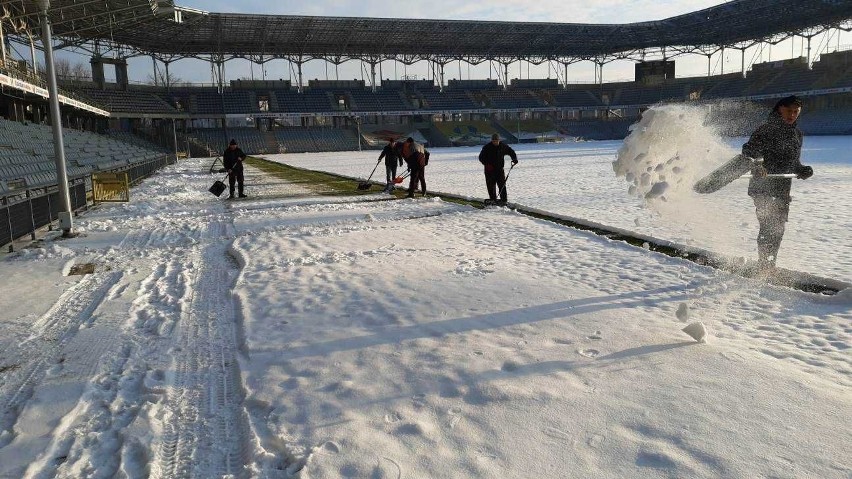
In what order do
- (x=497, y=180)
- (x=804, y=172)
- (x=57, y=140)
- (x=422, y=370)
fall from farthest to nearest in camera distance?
(x=497, y=180) < (x=57, y=140) < (x=804, y=172) < (x=422, y=370)

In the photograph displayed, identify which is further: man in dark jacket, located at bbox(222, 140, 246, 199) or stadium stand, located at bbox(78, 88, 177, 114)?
stadium stand, located at bbox(78, 88, 177, 114)

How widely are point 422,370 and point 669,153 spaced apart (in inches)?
172

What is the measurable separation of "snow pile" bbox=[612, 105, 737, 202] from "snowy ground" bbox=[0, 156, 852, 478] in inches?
37.7

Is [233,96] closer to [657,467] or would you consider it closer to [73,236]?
[73,236]

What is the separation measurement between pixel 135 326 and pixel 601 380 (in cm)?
403

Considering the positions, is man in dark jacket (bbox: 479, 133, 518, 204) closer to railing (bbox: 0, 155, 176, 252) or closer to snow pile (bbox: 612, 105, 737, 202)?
snow pile (bbox: 612, 105, 737, 202)

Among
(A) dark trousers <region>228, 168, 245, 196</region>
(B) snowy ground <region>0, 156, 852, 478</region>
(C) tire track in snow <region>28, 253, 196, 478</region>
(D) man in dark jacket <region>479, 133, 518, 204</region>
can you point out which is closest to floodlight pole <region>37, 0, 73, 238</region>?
(B) snowy ground <region>0, 156, 852, 478</region>

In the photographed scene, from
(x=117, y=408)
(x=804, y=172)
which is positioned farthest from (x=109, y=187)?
(x=804, y=172)

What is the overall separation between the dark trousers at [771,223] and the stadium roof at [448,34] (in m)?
46.2

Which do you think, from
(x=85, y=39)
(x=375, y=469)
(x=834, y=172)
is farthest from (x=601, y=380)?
(x=85, y=39)

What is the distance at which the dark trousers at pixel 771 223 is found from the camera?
240 inches

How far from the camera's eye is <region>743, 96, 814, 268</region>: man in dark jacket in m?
6.00

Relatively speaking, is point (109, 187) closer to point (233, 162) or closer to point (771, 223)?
point (233, 162)

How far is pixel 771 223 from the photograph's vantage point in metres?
6.12
